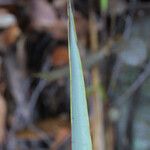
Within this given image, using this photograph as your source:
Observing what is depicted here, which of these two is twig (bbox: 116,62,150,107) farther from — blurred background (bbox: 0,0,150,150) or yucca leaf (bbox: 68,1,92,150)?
yucca leaf (bbox: 68,1,92,150)

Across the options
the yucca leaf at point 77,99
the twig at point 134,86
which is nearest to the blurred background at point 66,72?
the twig at point 134,86

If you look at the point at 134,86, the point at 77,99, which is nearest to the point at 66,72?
the point at 134,86

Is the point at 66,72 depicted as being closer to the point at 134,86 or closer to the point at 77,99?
the point at 134,86

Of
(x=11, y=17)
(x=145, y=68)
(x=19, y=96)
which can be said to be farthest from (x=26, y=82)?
(x=145, y=68)

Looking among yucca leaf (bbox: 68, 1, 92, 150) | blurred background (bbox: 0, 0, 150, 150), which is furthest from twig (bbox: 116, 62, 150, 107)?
yucca leaf (bbox: 68, 1, 92, 150)

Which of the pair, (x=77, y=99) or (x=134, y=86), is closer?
(x=77, y=99)
